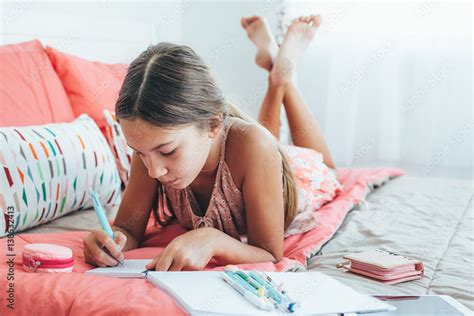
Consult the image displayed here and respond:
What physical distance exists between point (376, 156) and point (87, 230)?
1991mm

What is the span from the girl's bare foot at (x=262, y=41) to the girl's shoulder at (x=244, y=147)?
92 centimetres

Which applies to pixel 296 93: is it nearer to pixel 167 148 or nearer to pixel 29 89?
pixel 29 89

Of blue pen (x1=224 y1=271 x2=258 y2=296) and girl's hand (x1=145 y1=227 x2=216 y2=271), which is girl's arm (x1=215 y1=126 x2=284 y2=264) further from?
blue pen (x1=224 y1=271 x2=258 y2=296)

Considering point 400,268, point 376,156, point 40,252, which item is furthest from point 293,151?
point 376,156

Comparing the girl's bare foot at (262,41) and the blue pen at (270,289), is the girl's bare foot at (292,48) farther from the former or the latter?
the blue pen at (270,289)

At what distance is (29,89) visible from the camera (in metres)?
1.68

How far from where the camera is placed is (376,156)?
3141mm

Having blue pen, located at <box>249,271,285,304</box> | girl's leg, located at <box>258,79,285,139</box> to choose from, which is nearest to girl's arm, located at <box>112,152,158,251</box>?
blue pen, located at <box>249,271,285,304</box>

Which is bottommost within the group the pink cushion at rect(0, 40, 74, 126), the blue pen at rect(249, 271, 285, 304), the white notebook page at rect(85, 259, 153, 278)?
the white notebook page at rect(85, 259, 153, 278)

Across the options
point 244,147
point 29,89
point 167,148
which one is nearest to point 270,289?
point 167,148

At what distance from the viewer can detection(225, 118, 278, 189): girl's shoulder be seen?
126 cm

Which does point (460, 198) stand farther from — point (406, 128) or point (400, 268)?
point (406, 128)

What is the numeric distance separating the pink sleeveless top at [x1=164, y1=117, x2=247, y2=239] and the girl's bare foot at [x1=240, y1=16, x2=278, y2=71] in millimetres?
910

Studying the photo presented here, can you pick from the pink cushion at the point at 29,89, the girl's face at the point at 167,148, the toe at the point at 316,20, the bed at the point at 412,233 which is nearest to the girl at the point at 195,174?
the girl's face at the point at 167,148
